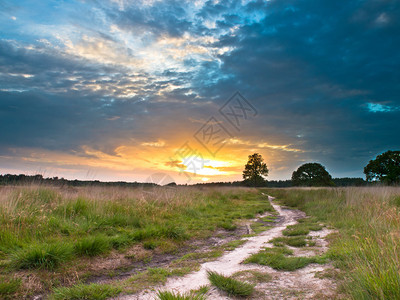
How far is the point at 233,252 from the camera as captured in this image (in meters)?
5.85

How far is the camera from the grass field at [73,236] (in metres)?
4.10

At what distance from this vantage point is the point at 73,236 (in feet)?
18.8

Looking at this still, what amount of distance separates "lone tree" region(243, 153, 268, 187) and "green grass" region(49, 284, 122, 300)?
5805cm

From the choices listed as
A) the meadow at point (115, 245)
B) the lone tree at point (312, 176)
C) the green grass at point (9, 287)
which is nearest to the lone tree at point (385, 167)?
the lone tree at point (312, 176)

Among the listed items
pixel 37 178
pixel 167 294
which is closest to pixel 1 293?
pixel 167 294

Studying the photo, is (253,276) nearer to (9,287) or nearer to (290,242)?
(290,242)

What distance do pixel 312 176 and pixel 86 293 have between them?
55364mm

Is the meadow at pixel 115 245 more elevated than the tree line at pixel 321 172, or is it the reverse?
the tree line at pixel 321 172

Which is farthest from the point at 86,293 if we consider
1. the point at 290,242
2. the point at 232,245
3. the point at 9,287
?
the point at 290,242

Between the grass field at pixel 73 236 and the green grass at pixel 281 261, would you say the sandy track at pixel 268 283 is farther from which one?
the grass field at pixel 73 236

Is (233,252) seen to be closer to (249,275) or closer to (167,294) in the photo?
(249,275)

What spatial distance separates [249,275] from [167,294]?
174 cm

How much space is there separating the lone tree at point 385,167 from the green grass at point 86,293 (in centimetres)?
3261

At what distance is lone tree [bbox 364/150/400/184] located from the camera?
90.2 feet
